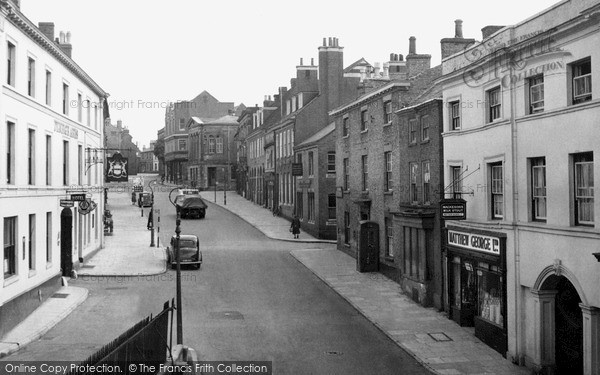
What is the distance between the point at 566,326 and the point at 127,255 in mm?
27323

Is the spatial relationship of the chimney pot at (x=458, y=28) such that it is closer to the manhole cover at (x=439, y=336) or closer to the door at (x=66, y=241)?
the manhole cover at (x=439, y=336)

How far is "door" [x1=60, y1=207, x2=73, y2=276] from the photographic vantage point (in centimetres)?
2797

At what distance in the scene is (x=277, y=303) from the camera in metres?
26.3

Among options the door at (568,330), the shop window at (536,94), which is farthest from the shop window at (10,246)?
the door at (568,330)

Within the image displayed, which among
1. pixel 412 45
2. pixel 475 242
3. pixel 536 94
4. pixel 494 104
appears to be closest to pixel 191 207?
pixel 412 45

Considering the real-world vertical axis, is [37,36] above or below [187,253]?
above

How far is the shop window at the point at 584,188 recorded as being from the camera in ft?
52.6

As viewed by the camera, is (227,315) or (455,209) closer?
(455,209)

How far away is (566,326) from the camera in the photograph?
17516mm

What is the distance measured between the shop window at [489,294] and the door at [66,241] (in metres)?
17.9

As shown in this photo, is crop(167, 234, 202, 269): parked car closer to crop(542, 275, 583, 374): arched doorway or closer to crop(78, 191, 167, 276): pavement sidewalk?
crop(78, 191, 167, 276): pavement sidewalk

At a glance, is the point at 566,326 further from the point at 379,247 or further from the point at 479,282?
the point at 379,247

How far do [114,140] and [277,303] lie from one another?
10318 cm

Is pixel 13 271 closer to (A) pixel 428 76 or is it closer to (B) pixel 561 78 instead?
(B) pixel 561 78
